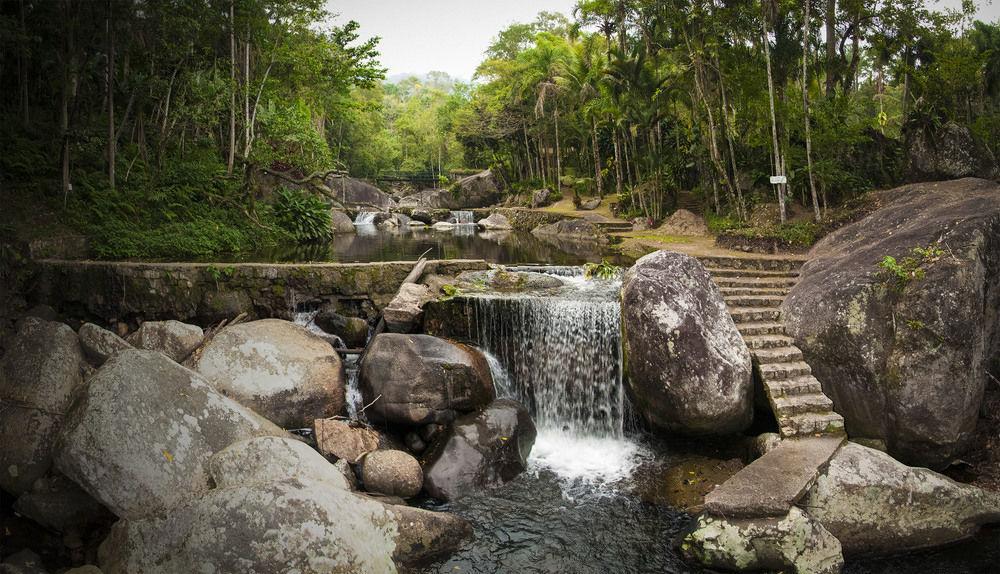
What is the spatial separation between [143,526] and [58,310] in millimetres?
6584

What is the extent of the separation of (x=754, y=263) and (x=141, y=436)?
10135 millimetres

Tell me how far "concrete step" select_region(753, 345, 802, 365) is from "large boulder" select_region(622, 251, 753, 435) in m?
0.22

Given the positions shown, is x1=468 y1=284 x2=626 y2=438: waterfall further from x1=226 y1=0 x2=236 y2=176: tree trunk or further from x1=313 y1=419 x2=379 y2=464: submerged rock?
x1=226 y1=0 x2=236 y2=176: tree trunk

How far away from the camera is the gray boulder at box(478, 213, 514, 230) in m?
29.8

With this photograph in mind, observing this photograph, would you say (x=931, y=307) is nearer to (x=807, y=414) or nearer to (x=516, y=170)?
(x=807, y=414)

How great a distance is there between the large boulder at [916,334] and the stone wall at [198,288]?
23.7 ft

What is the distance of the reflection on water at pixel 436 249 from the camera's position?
15.8 meters

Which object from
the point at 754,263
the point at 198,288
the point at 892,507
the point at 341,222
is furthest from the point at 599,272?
the point at 341,222

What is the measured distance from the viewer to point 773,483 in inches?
234

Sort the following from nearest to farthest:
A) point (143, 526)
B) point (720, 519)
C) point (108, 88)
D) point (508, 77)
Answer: point (143, 526)
point (720, 519)
point (108, 88)
point (508, 77)

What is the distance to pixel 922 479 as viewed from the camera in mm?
6027

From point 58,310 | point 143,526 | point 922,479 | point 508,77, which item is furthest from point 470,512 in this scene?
point 508,77

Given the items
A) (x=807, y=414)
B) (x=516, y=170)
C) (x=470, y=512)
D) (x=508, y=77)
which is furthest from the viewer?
(x=516, y=170)

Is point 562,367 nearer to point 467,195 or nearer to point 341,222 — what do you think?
point 341,222
